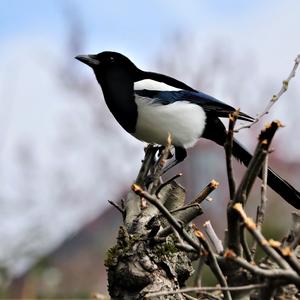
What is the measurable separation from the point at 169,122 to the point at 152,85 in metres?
0.16

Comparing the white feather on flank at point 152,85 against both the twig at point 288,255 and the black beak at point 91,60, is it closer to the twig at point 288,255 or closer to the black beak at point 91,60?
the black beak at point 91,60

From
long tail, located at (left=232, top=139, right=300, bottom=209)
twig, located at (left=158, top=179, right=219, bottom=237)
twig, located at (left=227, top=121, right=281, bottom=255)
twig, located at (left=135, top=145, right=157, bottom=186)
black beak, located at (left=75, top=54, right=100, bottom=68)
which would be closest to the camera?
twig, located at (left=227, top=121, right=281, bottom=255)

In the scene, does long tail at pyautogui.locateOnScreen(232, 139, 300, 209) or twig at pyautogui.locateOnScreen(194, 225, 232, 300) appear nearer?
twig at pyautogui.locateOnScreen(194, 225, 232, 300)

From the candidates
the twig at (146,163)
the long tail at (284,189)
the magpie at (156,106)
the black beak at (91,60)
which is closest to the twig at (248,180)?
the twig at (146,163)

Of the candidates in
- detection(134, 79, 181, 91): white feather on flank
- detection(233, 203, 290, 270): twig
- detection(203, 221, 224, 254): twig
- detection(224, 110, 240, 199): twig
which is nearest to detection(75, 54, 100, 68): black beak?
detection(134, 79, 181, 91): white feather on flank

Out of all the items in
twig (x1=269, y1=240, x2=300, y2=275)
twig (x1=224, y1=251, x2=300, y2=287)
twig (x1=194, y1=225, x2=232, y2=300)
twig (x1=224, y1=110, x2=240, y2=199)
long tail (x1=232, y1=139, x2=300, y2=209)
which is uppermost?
twig (x1=224, y1=110, x2=240, y2=199)

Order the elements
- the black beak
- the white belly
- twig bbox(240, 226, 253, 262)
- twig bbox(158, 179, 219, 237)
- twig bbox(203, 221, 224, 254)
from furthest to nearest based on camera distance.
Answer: the black beak < the white belly < twig bbox(158, 179, 219, 237) < twig bbox(203, 221, 224, 254) < twig bbox(240, 226, 253, 262)

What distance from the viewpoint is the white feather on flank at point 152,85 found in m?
3.25

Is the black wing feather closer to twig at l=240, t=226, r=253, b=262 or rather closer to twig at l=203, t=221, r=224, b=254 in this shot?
twig at l=203, t=221, r=224, b=254

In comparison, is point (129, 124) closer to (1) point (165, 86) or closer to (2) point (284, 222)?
(1) point (165, 86)

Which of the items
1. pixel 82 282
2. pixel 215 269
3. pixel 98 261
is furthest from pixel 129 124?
pixel 98 261

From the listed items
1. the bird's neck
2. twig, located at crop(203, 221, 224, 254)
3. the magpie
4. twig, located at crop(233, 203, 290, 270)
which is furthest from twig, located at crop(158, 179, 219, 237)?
the bird's neck

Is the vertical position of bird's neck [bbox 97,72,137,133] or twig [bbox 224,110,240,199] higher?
twig [bbox 224,110,240,199]

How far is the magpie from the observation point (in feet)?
10.5
